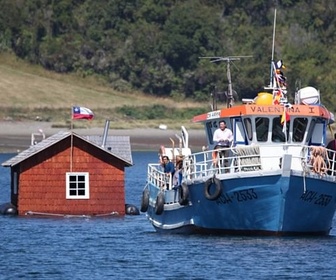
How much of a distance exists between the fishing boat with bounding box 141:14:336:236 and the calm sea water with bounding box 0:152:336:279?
1.49 ft

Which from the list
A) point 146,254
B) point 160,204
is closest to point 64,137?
point 160,204

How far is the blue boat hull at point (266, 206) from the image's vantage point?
41812 mm

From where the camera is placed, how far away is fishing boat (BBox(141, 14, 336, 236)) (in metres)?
41.9

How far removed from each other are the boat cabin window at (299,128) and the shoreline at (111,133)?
53.8 m

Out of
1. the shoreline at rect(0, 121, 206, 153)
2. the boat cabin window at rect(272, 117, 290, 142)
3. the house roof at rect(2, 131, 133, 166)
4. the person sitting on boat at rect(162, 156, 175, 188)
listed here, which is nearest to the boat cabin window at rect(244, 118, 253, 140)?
the boat cabin window at rect(272, 117, 290, 142)

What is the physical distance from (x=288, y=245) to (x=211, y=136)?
6124 millimetres

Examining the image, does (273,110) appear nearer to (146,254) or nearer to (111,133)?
(146,254)

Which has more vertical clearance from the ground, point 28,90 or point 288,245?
point 28,90

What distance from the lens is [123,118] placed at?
354 feet

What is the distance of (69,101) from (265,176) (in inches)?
2764

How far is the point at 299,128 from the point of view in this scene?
144 feet

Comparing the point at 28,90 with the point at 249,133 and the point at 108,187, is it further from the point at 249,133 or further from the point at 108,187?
the point at 249,133

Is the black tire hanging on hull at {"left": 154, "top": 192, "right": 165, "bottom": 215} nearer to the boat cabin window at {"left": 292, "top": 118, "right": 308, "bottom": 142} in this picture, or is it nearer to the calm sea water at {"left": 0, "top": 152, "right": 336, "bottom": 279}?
the calm sea water at {"left": 0, "top": 152, "right": 336, "bottom": 279}

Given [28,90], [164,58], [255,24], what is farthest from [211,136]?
Answer: [255,24]
